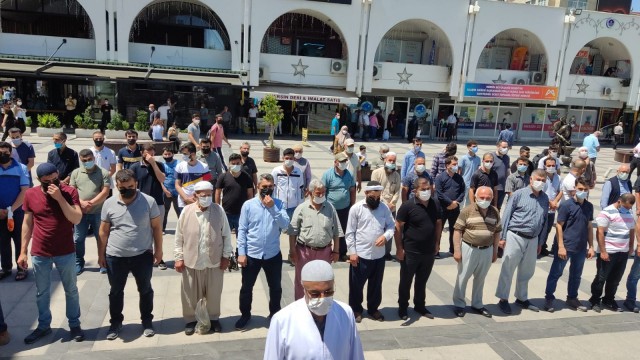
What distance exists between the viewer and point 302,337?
281 centimetres

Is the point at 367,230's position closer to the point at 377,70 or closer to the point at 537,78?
the point at 377,70

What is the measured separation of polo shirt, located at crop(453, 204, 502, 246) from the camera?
5.61m

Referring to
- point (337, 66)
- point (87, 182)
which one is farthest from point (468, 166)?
point (337, 66)

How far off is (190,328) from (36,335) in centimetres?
156

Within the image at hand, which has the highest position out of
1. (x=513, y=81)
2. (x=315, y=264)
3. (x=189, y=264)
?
(x=513, y=81)

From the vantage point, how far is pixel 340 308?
9.70 ft

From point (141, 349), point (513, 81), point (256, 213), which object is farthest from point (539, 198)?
point (513, 81)

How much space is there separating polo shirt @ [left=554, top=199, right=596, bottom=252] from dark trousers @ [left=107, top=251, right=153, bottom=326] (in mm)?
5125

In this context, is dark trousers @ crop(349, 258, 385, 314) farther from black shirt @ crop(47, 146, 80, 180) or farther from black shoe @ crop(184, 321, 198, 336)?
black shirt @ crop(47, 146, 80, 180)

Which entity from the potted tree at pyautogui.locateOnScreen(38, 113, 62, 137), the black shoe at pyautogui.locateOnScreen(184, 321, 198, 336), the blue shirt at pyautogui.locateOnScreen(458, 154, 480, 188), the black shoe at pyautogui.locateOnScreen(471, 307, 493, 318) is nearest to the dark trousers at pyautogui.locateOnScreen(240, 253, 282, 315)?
the black shoe at pyautogui.locateOnScreen(184, 321, 198, 336)

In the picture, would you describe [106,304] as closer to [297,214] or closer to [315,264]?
[297,214]

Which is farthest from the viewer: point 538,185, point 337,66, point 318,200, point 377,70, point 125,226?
point 377,70

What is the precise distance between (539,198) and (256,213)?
12.1ft

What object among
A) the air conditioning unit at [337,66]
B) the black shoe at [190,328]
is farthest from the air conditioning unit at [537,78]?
the black shoe at [190,328]
